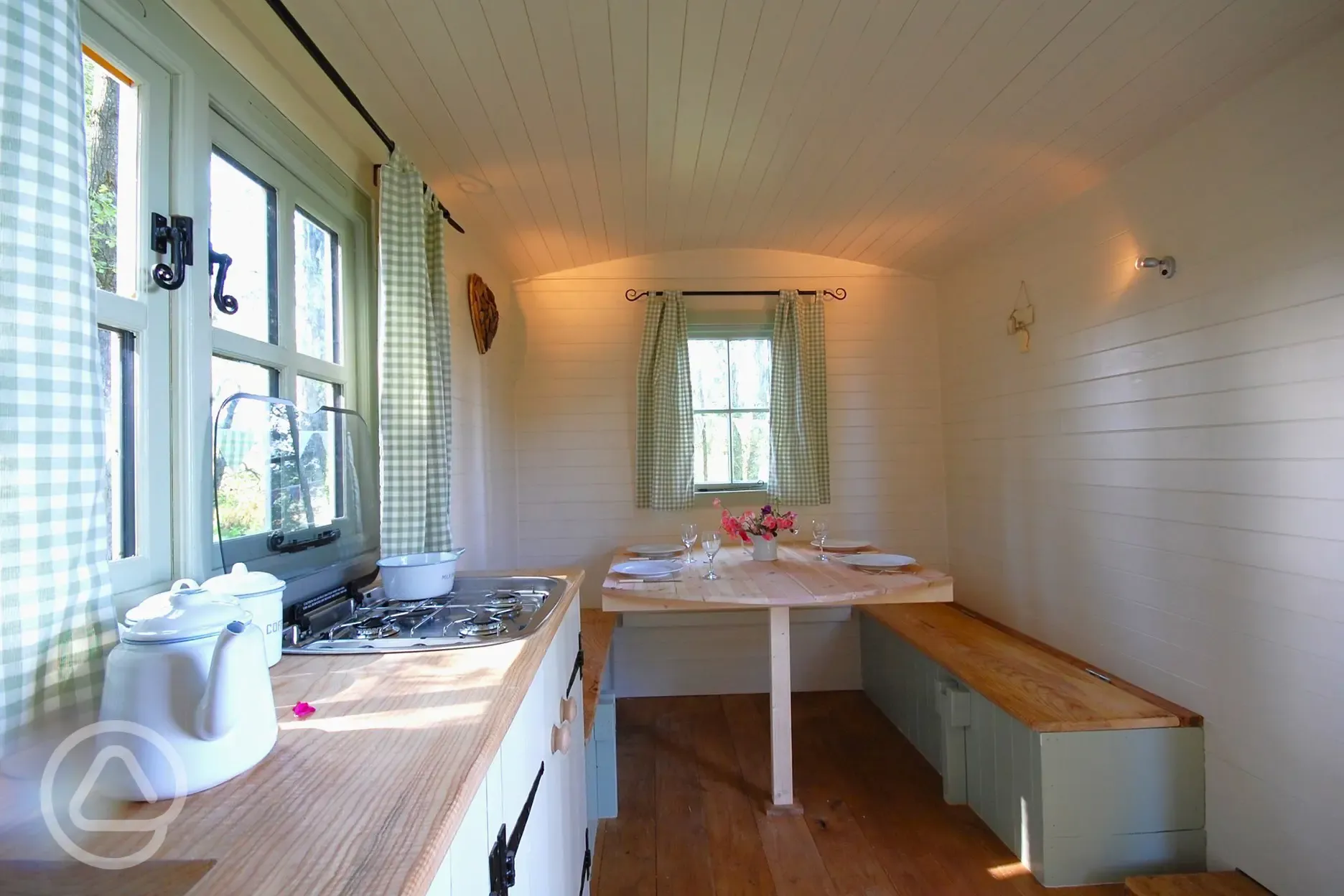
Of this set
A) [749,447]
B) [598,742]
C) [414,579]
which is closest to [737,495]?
[749,447]

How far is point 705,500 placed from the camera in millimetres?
3289

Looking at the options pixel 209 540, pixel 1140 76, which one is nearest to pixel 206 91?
pixel 209 540

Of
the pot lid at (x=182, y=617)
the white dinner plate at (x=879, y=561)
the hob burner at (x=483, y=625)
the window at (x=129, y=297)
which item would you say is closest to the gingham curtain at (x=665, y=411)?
the white dinner plate at (x=879, y=561)

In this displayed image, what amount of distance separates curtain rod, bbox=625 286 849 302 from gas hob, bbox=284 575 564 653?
213cm

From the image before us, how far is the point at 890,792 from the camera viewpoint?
2287 millimetres

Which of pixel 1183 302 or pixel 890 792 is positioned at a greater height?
pixel 1183 302

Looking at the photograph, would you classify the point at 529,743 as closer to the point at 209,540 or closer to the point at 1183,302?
the point at 209,540

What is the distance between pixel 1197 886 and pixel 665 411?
260cm

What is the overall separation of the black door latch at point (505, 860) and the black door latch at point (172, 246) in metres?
1.07

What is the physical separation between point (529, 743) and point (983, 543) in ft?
8.90

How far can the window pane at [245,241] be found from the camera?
1.16 m

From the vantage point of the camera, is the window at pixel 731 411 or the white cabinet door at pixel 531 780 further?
the window at pixel 731 411

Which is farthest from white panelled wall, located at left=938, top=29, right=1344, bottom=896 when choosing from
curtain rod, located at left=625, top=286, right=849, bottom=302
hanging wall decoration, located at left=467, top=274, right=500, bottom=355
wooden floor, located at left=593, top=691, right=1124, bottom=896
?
hanging wall decoration, located at left=467, top=274, right=500, bottom=355

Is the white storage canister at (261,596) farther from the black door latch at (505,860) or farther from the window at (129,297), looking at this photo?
the black door latch at (505,860)
